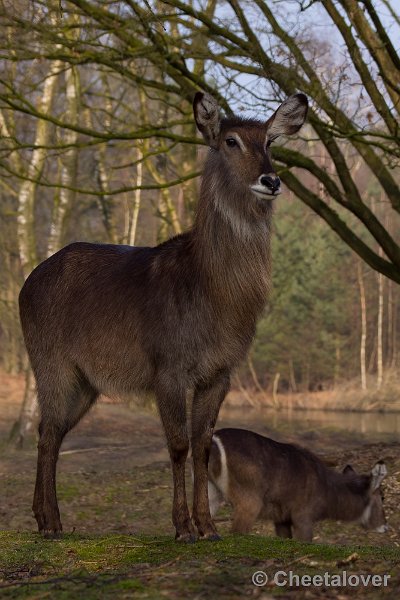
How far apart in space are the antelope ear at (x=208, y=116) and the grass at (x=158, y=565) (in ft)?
8.18

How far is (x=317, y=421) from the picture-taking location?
2827cm

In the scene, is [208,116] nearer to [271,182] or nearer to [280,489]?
[271,182]

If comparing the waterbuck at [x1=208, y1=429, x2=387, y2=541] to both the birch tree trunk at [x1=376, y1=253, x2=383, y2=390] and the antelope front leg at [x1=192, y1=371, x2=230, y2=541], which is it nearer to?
the antelope front leg at [x1=192, y1=371, x2=230, y2=541]

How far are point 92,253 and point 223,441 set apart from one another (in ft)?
10.2

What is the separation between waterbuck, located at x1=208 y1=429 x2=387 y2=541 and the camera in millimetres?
8797

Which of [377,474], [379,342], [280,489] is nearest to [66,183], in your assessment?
A: [377,474]

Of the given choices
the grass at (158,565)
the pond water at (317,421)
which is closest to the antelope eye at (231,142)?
the grass at (158,565)

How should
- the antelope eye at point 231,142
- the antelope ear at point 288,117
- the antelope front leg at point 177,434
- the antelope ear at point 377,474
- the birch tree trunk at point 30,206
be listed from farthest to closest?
1. the birch tree trunk at point 30,206
2. the antelope ear at point 377,474
3. the antelope ear at point 288,117
4. the antelope eye at point 231,142
5. the antelope front leg at point 177,434

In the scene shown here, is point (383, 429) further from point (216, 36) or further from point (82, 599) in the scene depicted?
point (82, 599)

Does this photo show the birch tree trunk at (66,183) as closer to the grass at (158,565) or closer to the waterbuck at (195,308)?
the waterbuck at (195,308)

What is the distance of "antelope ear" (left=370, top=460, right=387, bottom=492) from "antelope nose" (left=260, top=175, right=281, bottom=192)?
5.44 meters

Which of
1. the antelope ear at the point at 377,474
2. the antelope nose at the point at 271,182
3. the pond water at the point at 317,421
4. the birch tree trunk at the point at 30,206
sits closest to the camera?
the antelope nose at the point at 271,182

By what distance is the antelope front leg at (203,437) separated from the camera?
5629 millimetres

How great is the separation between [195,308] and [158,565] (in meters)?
1.76
